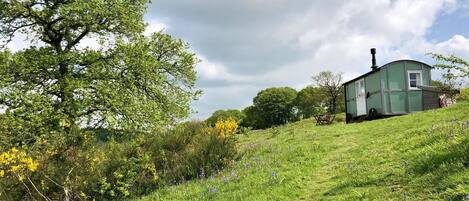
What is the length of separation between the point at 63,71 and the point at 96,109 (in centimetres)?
211

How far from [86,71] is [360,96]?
19843mm

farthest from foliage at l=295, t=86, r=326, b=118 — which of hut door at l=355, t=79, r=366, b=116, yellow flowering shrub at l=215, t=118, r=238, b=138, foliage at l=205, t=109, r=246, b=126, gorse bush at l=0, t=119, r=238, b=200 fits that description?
gorse bush at l=0, t=119, r=238, b=200

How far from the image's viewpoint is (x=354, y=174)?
28.6 feet

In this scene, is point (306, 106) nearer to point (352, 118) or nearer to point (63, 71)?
point (352, 118)

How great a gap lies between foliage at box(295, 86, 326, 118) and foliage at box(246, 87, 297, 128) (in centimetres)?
173

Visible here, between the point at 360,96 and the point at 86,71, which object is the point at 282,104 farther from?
the point at 86,71

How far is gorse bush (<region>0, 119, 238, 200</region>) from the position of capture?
36.8 ft

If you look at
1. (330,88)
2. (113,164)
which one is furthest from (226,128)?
(330,88)

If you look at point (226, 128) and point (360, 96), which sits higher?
point (360, 96)

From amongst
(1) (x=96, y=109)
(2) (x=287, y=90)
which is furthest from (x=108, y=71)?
(2) (x=287, y=90)

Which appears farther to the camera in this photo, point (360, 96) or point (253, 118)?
point (253, 118)

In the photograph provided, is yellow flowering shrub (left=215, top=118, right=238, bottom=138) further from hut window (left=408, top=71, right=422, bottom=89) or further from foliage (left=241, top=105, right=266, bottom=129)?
foliage (left=241, top=105, right=266, bottom=129)

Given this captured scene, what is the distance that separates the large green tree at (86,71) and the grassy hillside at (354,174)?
6.83m

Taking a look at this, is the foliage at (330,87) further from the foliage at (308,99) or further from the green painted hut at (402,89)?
the green painted hut at (402,89)
